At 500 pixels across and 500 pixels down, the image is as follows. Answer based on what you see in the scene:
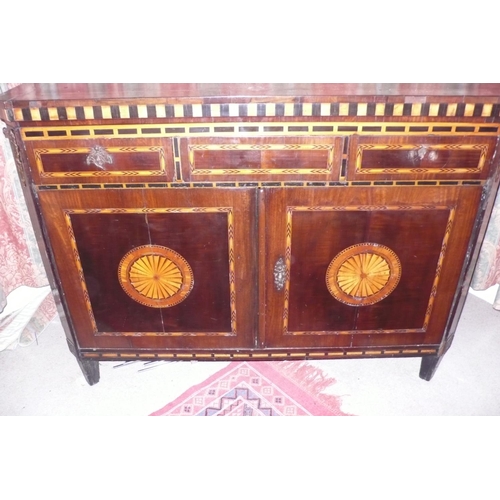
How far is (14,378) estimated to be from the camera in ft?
5.99

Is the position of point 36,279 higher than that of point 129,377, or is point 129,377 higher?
point 36,279

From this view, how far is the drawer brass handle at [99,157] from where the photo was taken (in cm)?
125

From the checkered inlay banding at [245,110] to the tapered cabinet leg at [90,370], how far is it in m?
0.92

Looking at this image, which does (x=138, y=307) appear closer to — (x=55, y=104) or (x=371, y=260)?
(x=55, y=104)

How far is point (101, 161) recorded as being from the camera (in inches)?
49.8

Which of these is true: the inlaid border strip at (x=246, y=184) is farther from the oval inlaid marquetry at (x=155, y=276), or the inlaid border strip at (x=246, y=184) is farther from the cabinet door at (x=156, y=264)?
the oval inlaid marquetry at (x=155, y=276)

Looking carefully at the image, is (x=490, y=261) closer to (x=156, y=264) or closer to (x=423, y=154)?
(x=423, y=154)

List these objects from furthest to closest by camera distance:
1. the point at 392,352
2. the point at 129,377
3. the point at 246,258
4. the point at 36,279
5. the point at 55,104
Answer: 1. the point at 36,279
2. the point at 129,377
3. the point at 392,352
4. the point at 246,258
5. the point at 55,104

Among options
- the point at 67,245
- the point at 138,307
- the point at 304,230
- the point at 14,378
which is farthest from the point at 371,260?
the point at 14,378

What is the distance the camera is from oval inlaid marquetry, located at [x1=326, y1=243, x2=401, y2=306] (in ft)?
4.68

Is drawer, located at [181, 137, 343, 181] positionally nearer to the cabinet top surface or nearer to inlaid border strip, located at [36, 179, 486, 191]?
inlaid border strip, located at [36, 179, 486, 191]

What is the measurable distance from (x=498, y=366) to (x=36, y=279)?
2060 millimetres

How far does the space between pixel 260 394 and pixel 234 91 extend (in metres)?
1.11

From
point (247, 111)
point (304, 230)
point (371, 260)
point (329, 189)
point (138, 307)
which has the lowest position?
point (138, 307)
